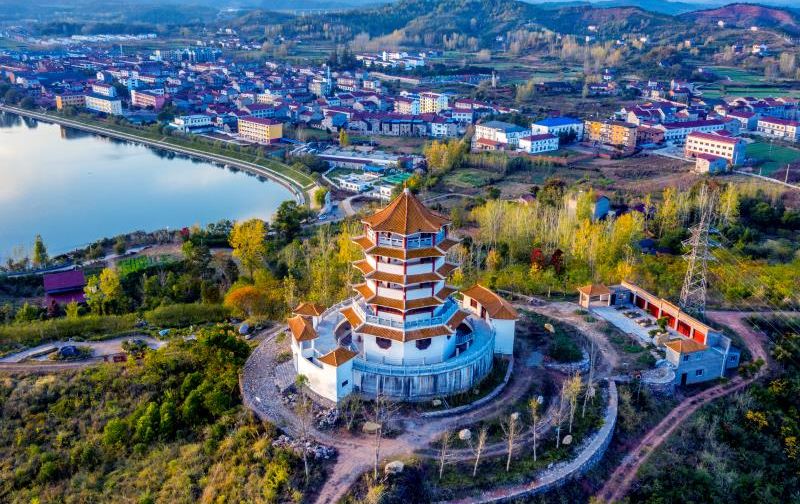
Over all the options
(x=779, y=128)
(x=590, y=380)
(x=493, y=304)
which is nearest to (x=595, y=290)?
(x=493, y=304)

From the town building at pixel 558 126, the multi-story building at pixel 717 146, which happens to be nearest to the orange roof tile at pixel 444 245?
the multi-story building at pixel 717 146

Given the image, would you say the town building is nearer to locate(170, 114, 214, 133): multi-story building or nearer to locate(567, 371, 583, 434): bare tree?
locate(170, 114, 214, 133): multi-story building

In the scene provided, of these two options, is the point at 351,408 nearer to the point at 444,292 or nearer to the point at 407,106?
the point at 444,292

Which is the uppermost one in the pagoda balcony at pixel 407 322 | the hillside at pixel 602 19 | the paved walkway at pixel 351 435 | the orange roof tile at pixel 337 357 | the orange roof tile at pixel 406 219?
the hillside at pixel 602 19

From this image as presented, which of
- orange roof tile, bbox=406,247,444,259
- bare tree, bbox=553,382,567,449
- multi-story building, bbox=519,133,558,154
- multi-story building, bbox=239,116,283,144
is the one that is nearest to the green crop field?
multi-story building, bbox=519,133,558,154

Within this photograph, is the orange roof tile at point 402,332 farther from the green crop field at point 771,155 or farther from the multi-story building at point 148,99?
the multi-story building at point 148,99

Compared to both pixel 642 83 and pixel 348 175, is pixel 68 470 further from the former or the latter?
pixel 642 83
